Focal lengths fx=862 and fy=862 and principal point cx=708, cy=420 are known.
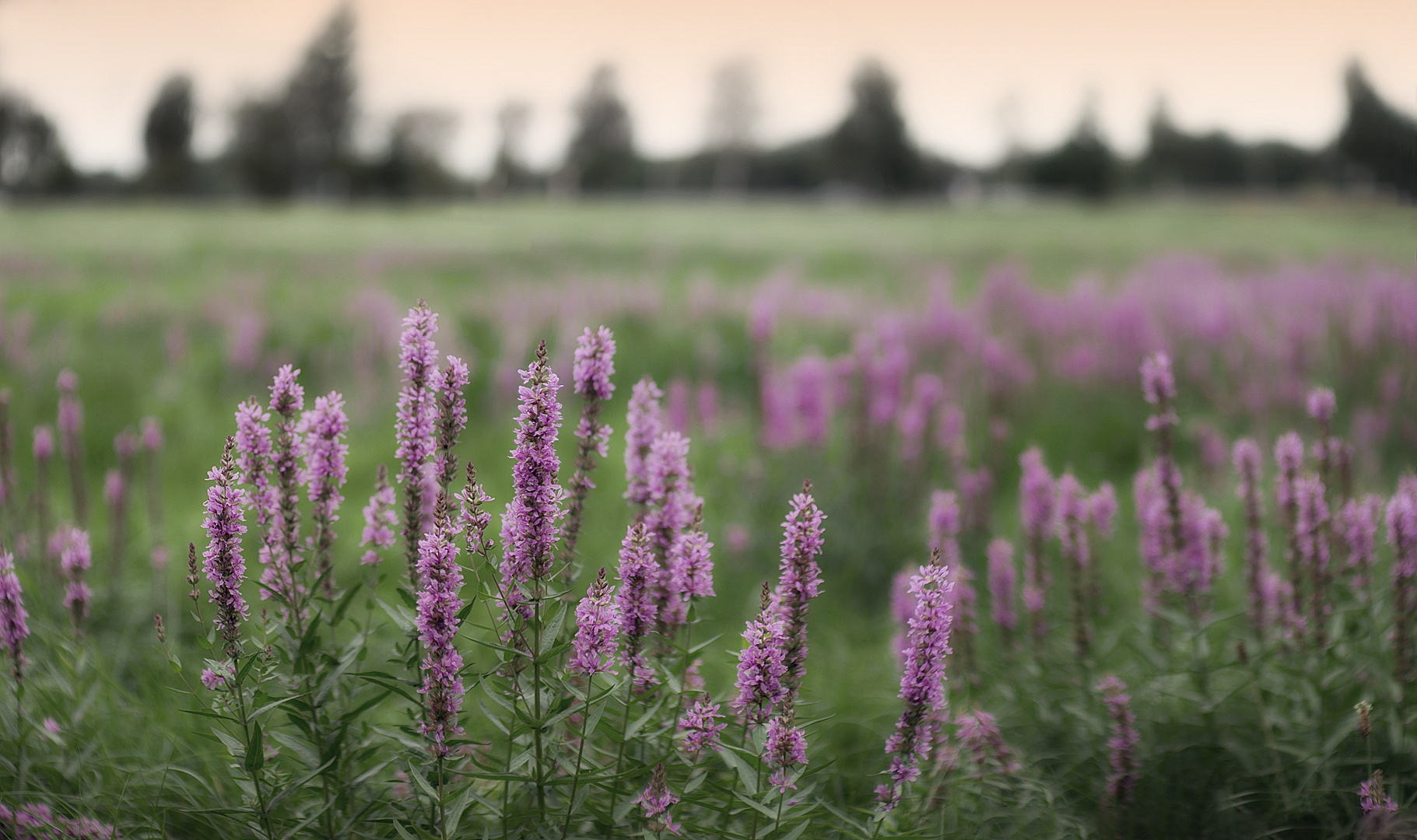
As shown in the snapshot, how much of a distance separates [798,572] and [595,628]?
378 millimetres

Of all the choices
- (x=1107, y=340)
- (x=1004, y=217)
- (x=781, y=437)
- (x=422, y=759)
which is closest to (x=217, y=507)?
(x=422, y=759)

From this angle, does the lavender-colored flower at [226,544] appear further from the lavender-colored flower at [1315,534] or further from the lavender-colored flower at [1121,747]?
the lavender-colored flower at [1315,534]

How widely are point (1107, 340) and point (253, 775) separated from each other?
7.55 metres

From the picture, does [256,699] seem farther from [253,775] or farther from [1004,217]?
[1004,217]

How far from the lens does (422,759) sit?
160cm

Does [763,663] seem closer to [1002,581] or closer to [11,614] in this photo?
[11,614]

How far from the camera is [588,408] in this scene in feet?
5.68

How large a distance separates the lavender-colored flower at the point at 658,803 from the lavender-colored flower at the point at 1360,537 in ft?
7.39

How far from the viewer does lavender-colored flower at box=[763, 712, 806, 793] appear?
1.48 m

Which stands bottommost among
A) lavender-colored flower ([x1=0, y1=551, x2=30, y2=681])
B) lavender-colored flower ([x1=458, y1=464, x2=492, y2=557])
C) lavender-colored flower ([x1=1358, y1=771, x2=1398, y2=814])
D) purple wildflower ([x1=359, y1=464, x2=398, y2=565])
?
lavender-colored flower ([x1=1358, y1=771, x2=1398, y2=814])

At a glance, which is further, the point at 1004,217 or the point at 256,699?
the point at 1004,217

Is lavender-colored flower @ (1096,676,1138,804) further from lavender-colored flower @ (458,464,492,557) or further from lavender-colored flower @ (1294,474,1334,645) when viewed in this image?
lavender-colored flower @ (458,464,492,557)

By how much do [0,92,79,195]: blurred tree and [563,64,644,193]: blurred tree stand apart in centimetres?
3232

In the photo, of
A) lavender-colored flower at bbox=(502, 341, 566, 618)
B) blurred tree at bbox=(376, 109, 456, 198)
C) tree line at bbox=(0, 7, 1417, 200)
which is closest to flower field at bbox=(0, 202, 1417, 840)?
lavender-colored flower at bbox=(502, 341, 566, 618)
